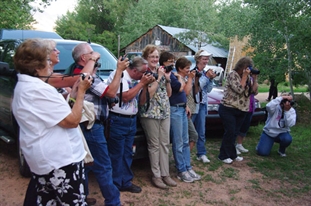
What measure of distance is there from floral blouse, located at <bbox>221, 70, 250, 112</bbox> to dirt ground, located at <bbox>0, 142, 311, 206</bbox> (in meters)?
1.06

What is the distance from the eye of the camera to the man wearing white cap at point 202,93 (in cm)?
492

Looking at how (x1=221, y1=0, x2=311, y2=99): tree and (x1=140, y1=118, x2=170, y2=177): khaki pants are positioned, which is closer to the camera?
(x1=140, y1=118, x2=170, y2=177): khaki pants

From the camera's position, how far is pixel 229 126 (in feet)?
17.0

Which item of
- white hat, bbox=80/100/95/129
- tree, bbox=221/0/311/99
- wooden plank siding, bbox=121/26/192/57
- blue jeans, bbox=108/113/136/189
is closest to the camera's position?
white hat, bbox=80/100/95/129

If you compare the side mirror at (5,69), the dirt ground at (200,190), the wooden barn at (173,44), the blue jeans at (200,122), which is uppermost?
the wooden barn at (173,44)

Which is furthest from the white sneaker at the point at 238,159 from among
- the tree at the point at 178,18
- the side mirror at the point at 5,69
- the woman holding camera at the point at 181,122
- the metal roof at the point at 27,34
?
the tree at the point at 178,18

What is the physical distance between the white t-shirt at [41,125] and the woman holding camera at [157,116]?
1.79 meters

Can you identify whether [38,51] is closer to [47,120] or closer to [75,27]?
[47,120]

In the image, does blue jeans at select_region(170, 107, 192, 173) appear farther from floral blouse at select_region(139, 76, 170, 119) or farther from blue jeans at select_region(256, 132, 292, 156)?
blue jeans at select_region(256, 132, 292, 156)

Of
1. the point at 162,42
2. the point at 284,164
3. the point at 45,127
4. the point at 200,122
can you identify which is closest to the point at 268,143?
the point at 284,164

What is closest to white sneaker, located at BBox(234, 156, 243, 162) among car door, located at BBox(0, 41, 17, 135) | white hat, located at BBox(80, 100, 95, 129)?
white hat, located at BBox(80, 100, 95, 129)

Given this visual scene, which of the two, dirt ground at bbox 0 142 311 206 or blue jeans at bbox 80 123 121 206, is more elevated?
blue jeans at bbox 80 123 121 206

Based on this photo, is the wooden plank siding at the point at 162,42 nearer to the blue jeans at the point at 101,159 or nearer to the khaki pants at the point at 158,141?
the khaki pants at the point at 158,141

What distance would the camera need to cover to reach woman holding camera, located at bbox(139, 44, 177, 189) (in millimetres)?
3846
